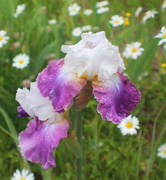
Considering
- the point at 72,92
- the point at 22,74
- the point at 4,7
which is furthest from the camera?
the point at 4,7

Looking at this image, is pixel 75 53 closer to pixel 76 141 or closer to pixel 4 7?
pixel 76 141

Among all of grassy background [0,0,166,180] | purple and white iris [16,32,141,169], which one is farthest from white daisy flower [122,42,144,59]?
purple and white iris [16,32,141,169]

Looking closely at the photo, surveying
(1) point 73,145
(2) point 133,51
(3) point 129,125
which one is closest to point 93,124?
(3) point 129,125

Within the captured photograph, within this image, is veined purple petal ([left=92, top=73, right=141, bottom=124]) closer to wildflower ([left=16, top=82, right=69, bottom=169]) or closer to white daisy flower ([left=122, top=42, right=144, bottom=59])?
wildflower ([left=16, top=82, right=69, bottom=169])

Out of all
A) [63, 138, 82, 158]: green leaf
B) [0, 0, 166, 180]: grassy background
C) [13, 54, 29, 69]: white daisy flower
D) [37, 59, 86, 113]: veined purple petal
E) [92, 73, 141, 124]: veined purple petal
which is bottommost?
[0, 0, 166, 180]: grassy background

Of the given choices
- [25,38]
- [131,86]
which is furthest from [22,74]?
[131,86]

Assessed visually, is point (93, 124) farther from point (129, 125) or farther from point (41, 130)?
point (41, 130)
